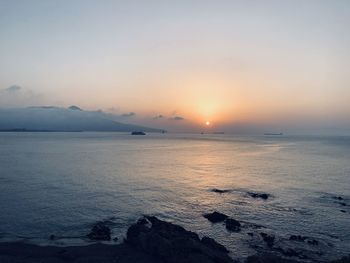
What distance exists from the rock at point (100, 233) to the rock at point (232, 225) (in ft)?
36.9

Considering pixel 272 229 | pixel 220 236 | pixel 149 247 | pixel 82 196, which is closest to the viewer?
pixel 149 247

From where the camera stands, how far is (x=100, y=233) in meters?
30.1

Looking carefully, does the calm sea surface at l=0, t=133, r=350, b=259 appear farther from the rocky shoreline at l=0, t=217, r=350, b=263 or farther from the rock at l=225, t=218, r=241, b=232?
the rocky shoreline at l=0, t=217, r=350, b=263

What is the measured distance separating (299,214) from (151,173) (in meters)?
40.2

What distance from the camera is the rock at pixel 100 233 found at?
29341 mm

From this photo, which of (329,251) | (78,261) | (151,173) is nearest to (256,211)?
(329,251)

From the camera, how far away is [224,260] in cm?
2361

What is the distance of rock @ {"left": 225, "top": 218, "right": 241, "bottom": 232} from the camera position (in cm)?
3255

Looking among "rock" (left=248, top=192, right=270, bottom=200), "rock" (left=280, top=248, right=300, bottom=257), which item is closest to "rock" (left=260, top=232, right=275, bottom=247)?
"rock" (left=280, top=248, right=300, bottom=257)

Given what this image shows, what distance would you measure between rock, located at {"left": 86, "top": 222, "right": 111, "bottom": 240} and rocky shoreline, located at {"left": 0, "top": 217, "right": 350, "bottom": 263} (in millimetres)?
2049

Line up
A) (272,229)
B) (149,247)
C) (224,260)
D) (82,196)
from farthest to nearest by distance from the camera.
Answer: (82,196), (272,229), (149,247), (224,260)

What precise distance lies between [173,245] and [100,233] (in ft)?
27.5

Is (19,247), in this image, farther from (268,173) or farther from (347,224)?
(268,173)

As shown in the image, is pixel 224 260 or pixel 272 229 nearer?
pixel 224 260
